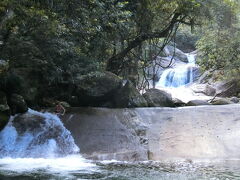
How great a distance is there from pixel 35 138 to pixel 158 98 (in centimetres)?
669

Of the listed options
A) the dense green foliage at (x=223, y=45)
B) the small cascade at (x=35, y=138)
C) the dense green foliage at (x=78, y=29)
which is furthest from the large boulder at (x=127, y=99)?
the dense green foliage at (x=223, y=45)

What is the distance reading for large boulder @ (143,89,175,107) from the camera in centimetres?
1431

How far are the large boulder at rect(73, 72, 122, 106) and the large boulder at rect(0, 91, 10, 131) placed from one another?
9.53 ft

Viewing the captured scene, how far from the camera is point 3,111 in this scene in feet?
31.9

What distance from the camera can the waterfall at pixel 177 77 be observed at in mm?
27312

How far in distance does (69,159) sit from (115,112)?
134 inches

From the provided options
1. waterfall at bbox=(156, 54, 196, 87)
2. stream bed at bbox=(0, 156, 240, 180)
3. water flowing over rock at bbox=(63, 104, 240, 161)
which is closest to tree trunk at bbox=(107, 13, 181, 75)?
water flowing over rock at bbox=(63, 104, 240, 161)

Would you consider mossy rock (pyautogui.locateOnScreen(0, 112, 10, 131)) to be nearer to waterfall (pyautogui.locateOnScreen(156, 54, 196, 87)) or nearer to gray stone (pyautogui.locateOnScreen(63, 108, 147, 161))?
gray stone (pyautogui.locateOnScreen(63, 108, 147, 161))

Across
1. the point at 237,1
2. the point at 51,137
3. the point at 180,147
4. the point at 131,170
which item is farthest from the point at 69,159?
the point at 237,1

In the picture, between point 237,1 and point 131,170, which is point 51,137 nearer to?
point 131,170

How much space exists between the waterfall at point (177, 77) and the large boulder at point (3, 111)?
18530 millimetres

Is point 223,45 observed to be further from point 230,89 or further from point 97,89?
point 97,89

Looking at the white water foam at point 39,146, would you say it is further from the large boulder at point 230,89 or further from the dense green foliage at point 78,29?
the large boulder at point 230,89

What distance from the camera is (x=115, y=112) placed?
11.7 metres
